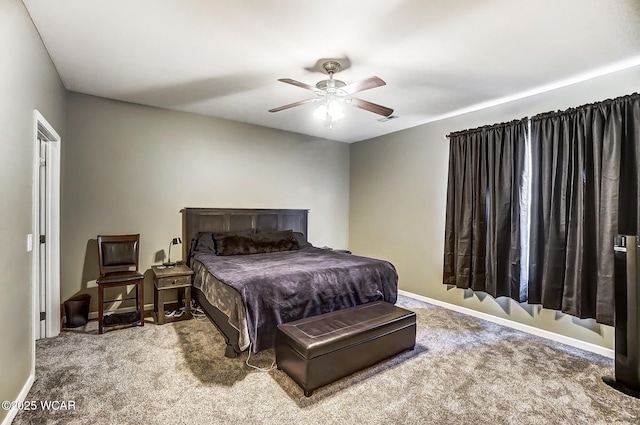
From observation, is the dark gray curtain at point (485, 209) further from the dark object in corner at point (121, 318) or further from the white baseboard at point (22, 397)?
the white baseboard at point (22, 397)

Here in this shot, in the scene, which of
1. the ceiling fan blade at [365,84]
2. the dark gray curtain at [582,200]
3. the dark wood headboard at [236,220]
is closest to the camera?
the ceiling fan blade at [365,84]

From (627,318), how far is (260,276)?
2.93m

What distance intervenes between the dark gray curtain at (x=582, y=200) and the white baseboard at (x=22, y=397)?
4398 mm

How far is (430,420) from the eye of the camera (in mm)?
1960

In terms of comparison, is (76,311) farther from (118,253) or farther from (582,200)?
(582,200)

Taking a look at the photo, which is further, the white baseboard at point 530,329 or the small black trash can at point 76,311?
the small black trash can at point 76,311

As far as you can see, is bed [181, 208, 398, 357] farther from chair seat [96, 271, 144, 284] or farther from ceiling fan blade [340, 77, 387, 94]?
ceiling fan blade [340, 77, 387, 94]

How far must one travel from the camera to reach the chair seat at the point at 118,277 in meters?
3.22

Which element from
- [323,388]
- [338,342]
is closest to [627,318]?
[338,342]

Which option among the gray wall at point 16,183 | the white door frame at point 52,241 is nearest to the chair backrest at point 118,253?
the white door frame at point 52,241

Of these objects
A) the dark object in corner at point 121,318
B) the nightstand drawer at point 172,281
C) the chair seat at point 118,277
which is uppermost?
the chair seat at point 118,277

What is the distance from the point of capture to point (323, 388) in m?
2.27

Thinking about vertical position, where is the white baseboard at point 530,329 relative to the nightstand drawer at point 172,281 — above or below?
below

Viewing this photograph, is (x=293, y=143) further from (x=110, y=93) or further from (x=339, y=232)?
(x=110, y=93)
